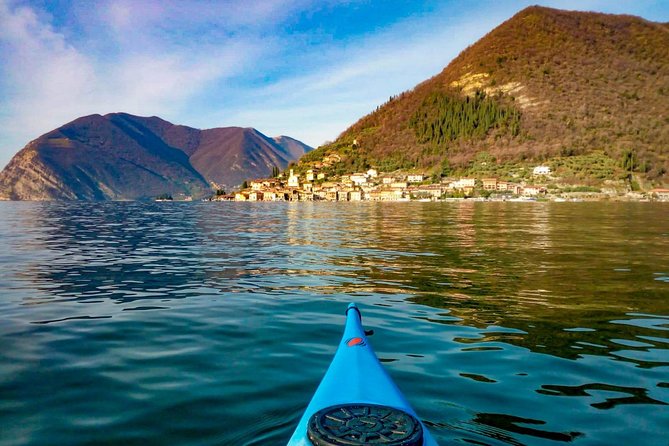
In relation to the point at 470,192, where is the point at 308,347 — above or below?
below

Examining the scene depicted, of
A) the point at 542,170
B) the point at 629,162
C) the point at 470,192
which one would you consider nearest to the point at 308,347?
the point at 470,192

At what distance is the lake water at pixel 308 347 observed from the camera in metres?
5.23

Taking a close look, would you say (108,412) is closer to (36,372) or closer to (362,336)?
(36,372)

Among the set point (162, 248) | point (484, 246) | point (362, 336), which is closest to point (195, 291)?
point (362, 336)

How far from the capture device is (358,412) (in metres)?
3.94

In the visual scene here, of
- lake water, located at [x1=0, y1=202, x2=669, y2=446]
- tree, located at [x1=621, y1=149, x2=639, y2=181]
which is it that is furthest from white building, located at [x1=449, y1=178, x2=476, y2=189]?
lake water, located at [x1=0, y1=202, x2=669, y2=446]

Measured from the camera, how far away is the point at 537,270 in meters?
16.7

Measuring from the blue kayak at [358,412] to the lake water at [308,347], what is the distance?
935 mm

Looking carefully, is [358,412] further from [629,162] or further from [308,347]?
[629,162]

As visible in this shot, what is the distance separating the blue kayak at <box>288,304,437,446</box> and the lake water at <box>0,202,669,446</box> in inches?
36.8

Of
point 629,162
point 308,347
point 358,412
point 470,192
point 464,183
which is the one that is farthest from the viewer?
point 464,183

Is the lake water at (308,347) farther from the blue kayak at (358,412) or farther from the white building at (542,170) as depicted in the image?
the white building at (542,170)

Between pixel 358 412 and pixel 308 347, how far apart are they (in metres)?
4.38

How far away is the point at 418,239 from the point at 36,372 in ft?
77.8
